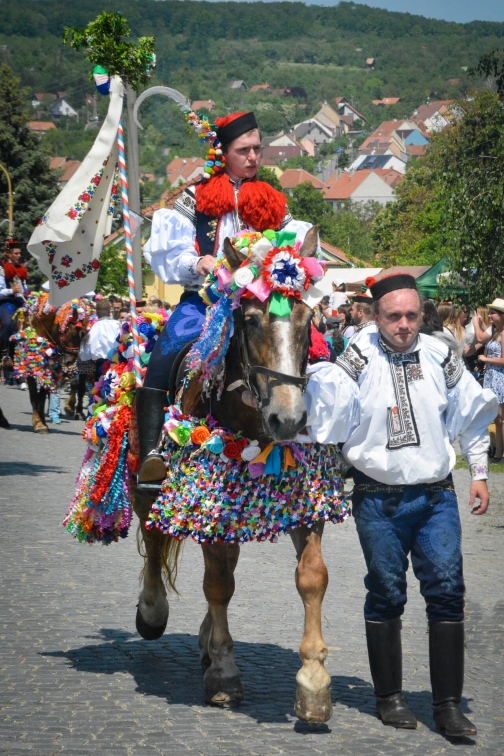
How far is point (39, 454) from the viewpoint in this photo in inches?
624

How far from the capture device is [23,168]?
187 ft

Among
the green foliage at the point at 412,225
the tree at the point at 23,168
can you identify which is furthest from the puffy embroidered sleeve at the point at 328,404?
the tree at the point at 23,168

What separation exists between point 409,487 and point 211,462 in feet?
3.19

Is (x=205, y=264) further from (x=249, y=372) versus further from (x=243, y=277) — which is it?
(x=249, y=372)

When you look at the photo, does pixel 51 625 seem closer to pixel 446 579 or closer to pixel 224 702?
pixel 224 702

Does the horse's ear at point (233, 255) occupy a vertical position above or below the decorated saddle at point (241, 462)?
above

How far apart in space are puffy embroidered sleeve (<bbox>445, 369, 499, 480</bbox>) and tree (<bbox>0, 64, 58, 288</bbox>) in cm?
5159

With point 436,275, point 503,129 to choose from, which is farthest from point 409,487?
point 436,275

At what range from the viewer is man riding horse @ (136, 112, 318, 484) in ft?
19.1

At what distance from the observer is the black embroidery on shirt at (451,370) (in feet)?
16.8

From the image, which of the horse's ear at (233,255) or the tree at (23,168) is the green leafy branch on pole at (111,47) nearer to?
the horse's ear at (233,255)

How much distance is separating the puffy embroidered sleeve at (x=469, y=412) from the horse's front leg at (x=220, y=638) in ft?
4.32

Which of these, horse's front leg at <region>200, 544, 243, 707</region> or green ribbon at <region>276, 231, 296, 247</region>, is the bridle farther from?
horse's front leg at <region>200, 544, 243, 707</region>

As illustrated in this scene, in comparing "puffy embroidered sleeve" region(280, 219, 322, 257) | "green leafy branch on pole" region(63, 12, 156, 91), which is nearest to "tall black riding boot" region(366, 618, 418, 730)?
"puffy embroidered sleeve" region(280, 219, 322, 257)
